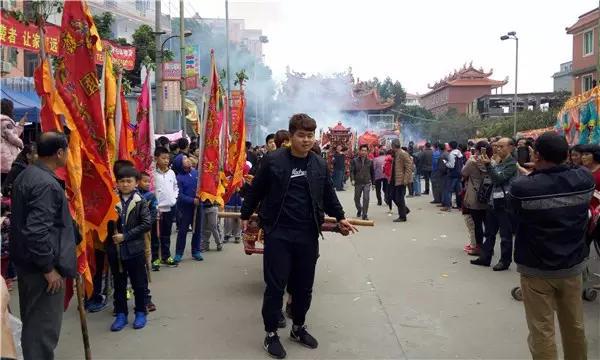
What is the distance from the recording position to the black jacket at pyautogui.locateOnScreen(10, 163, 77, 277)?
3.32 m

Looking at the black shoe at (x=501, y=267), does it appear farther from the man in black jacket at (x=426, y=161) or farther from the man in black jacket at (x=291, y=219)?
the man in black jacket at (x=426, y=161)

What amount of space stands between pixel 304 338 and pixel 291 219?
3.38 ft

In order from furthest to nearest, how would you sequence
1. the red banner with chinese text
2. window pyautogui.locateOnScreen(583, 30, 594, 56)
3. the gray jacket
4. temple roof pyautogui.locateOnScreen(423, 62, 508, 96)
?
temple roof pyautogui.locateOnScreen(423, 62, 508, 96), window pyautogui.locateOnScreen(583, 30, 594, 56), the gray jacket, the red banner with chinese text

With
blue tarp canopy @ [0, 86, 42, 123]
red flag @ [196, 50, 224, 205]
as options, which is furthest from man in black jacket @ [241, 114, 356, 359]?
blue tarp canopy @ [0, 86, 42, 123]

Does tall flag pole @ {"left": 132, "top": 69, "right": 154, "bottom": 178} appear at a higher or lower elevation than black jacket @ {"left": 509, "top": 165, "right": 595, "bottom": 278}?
higher

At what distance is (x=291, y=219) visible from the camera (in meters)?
4.21

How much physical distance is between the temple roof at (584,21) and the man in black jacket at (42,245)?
3165 centimetres

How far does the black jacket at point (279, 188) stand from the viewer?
4.24 metres

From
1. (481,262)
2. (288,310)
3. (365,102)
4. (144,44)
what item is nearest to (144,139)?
(288,310)

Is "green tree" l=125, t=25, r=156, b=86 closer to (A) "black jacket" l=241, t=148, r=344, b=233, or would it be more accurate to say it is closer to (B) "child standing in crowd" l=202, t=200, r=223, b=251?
(B) "child standing in crowd" l=202, t=200, r=223, b=251

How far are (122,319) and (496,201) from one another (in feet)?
15.7

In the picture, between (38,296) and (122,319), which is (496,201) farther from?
(38,296)

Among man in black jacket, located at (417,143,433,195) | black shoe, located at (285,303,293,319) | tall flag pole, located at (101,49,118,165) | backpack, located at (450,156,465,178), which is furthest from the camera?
man in black jacket, located at (417,143,433,195)

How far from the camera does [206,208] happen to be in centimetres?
798
